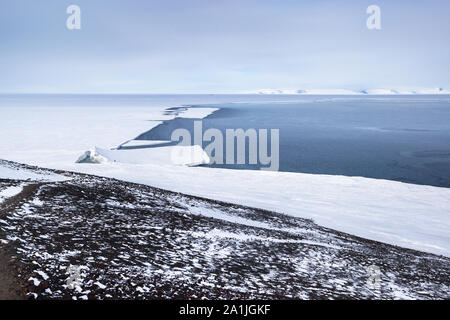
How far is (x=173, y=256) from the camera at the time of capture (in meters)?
9.58

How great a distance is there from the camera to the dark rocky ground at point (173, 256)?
732cm

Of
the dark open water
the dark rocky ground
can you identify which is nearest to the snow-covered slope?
the dark rocky ground

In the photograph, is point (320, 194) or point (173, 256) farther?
point (320, 194)

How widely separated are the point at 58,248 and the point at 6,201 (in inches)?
172

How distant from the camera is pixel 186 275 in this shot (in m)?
8.39

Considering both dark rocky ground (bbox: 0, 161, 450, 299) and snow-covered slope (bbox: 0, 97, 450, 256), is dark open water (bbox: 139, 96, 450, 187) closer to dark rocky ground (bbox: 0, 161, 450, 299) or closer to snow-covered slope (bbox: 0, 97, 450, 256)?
snow-covered slope (bbox: 0, 97, 450, 256)

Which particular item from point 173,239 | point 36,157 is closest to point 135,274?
point 173,239

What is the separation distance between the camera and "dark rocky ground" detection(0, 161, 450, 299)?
7324mm

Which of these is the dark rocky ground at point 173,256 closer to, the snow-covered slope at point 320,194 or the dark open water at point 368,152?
the snow-covered slope at point 320,194

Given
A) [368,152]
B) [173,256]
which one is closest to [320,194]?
[173,256]

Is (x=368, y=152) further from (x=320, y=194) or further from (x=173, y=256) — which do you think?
(x=173, y=256)

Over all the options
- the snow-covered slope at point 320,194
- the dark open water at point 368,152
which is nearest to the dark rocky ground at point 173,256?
the snow-covered slope at point 320,194

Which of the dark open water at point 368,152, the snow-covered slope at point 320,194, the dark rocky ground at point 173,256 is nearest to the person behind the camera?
the dark rocky ground at point 173,256
